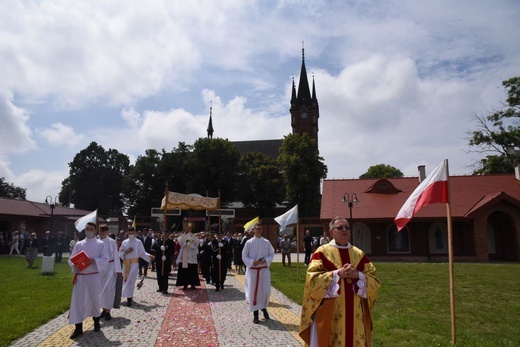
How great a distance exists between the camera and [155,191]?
56.9m

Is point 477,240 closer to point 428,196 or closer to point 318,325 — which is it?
point 428,196

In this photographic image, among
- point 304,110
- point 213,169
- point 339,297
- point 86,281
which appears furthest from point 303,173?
point 339,297

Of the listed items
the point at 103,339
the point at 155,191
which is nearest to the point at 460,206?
the point at 103,339

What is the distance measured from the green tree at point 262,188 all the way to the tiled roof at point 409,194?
683 inches

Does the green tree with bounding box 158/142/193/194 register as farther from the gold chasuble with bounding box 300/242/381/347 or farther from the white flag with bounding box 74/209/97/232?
the gold chasuble with bounding box 300/242/381/347

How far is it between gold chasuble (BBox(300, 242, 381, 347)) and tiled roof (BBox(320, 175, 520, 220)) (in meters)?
25.8

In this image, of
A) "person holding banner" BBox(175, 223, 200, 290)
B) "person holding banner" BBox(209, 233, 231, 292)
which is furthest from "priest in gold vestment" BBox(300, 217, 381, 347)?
"person holding banner" BBox(175, 223, 200, 290)

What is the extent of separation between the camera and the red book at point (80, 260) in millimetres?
7766

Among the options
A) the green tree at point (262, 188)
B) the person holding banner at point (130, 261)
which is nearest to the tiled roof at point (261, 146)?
the green tree at point (262, 188)

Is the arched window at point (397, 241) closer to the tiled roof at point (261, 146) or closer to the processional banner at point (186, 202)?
the processional banner at point (186, 202)

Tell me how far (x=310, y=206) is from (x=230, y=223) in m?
12.8

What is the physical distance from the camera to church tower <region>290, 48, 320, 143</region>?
244 ft

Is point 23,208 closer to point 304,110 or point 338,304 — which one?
point 338,304

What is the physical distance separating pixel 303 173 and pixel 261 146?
3537 cm
